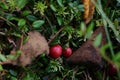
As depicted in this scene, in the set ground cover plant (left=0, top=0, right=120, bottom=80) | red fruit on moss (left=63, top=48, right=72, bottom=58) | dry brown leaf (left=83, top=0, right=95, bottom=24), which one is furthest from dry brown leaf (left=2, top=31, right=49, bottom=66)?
dry brown leaf (left=83, top=0, right=95, bottom=24)

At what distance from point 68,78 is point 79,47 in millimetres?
213

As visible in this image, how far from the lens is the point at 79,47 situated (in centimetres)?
175

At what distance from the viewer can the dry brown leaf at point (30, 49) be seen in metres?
1.54

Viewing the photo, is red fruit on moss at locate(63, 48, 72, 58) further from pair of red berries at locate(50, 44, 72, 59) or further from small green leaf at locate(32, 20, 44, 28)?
small green leaf at locate(32, 20, 44, 28)

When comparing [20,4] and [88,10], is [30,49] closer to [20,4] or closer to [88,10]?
[20,4]

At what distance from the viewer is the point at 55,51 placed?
1598 mm

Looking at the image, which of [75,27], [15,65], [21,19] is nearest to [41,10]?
[21,19]

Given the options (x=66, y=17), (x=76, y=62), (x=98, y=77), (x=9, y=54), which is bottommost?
(x=98, y=77)

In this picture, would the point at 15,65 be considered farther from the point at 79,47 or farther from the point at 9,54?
the point at 79,47

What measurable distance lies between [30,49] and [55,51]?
0.49 feet

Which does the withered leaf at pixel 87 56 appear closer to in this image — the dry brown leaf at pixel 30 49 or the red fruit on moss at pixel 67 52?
the red fruit on moss at pixel 67 52

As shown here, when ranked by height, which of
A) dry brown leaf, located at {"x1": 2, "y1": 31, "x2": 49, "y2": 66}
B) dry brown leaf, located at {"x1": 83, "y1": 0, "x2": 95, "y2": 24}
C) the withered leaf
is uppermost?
dry brown leaf, located at {"x1": 83, "y1": 0, "x2": 95, "y2": 24}

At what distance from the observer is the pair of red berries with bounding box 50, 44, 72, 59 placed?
1.62m

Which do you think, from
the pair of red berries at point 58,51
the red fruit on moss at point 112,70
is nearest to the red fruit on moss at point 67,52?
the pair of red berries at point 58,51
